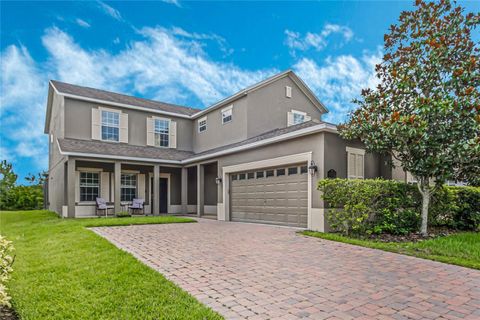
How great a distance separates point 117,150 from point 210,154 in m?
5.03

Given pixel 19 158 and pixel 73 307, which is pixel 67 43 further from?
pixel 73 307

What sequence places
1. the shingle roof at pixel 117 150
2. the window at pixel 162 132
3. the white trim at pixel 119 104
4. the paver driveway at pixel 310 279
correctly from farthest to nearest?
the window at pixel 162 132
the white trim at pixel 119 104
the shingle roof at pixel 117 150
the paver driveway at pixel 310 279

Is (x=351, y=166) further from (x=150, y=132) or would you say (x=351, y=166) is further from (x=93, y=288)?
(x=150, y=132)

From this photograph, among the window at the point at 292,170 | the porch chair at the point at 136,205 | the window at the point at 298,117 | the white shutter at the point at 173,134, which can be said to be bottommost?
the porch chair at the point at 136,205

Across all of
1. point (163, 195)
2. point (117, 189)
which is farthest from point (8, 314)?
point (163, 195)

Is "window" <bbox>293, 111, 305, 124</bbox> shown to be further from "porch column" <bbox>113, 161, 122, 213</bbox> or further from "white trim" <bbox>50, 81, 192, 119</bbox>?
"porch column" <bbox>113, 161, 122, 213</bbox>

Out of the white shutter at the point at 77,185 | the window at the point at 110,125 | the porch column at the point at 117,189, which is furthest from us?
the window at the point at 110,125

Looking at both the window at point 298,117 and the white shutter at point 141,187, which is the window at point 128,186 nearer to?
the white shutter at point 141,187

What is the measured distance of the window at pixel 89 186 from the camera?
15875 millimetres

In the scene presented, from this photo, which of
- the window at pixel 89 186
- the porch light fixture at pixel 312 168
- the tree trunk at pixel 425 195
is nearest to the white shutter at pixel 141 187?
the window at pixel 89 186

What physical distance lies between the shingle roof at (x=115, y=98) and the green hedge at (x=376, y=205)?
1291cm

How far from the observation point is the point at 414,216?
30.6ft

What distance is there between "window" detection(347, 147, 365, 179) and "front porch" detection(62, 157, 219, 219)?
810cm

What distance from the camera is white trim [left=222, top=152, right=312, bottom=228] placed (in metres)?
9.96
